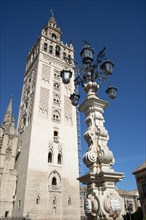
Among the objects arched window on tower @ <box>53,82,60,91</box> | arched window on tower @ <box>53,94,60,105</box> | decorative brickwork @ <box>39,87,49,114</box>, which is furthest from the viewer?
arched window on tower @ <box>53,82,60,91</box>

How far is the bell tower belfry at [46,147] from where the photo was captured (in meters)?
16.9

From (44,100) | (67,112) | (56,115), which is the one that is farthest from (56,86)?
(56,115)

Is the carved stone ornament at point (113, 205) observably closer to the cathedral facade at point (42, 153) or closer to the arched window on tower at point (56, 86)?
the cathedral facade at point (42, 153)

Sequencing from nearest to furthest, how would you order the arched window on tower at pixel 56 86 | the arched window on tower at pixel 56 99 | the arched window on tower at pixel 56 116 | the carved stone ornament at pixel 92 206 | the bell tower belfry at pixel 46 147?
the carved stone ornament at pixel 92 206, the bell tower belfry at pixel 46 147, the arched window on tower at pixel 56 116, the arched window on tower at pixel 56 99, the arched window on tower at pixel 56 86

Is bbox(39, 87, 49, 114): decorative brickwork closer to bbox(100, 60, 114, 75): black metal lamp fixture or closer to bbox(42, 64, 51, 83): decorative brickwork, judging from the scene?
bbox(42, 64, 51, 83): decorative brickwork

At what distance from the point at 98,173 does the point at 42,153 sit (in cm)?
1545

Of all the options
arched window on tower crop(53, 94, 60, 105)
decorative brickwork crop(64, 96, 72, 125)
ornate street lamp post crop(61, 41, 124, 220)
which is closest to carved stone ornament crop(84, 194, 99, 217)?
ornate street lamp post crop(61, 41, 124, 220)

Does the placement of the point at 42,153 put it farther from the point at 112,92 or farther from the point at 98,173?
the point at 98,173

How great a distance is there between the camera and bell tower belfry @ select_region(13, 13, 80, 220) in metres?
16.9

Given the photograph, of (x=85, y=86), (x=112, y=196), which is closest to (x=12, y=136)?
(x=85, y=86)

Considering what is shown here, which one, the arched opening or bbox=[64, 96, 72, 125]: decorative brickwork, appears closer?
the arched opening

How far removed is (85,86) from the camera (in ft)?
19.7

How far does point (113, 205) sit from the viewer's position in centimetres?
390

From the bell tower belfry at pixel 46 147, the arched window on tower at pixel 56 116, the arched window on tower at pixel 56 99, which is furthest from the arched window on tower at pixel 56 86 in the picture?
the arched window on tower at pixel 56 116
